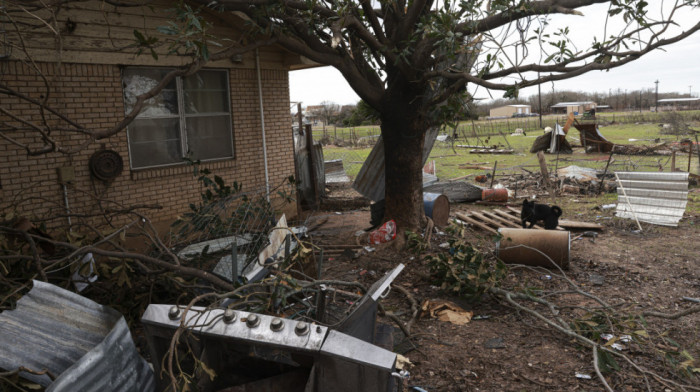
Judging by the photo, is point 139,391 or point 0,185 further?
point 0,185

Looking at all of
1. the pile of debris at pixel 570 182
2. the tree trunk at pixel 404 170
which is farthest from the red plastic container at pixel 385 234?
the pile of debris at pixel 570 182

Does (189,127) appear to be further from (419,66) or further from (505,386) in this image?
(505,386)

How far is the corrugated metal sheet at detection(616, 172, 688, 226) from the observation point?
9430 mm

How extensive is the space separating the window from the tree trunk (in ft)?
10.4

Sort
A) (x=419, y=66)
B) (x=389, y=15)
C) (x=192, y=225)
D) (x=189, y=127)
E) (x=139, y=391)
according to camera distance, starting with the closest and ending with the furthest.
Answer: (x=139, y=391)
(x=192, y=225)
(x=419, y=66)
(x=389, y=15)
(x=189, y=127)

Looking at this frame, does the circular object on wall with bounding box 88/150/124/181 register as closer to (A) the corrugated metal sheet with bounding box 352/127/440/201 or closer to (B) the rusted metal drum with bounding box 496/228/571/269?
(A) the corrugated metal sheet with bounding box 352/127/440/201

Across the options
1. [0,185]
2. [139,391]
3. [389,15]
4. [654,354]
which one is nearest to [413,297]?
[654,354]

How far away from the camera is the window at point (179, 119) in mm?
7617

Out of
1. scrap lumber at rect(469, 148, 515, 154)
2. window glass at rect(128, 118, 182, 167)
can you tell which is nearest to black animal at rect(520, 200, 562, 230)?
window glass at rect(128, 118, 182, 167)

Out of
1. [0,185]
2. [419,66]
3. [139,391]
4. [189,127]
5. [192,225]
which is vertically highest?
[419,66]

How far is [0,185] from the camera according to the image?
6242mm

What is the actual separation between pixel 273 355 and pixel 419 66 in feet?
17.3

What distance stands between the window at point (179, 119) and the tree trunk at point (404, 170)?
10.4ft

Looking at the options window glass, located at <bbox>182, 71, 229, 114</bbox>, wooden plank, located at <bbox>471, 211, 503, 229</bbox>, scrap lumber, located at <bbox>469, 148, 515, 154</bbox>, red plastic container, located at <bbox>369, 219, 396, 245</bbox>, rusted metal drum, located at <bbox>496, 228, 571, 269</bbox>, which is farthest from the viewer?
scrap lumber, located at <bbox>469, 148, 515, 154</bbox>
